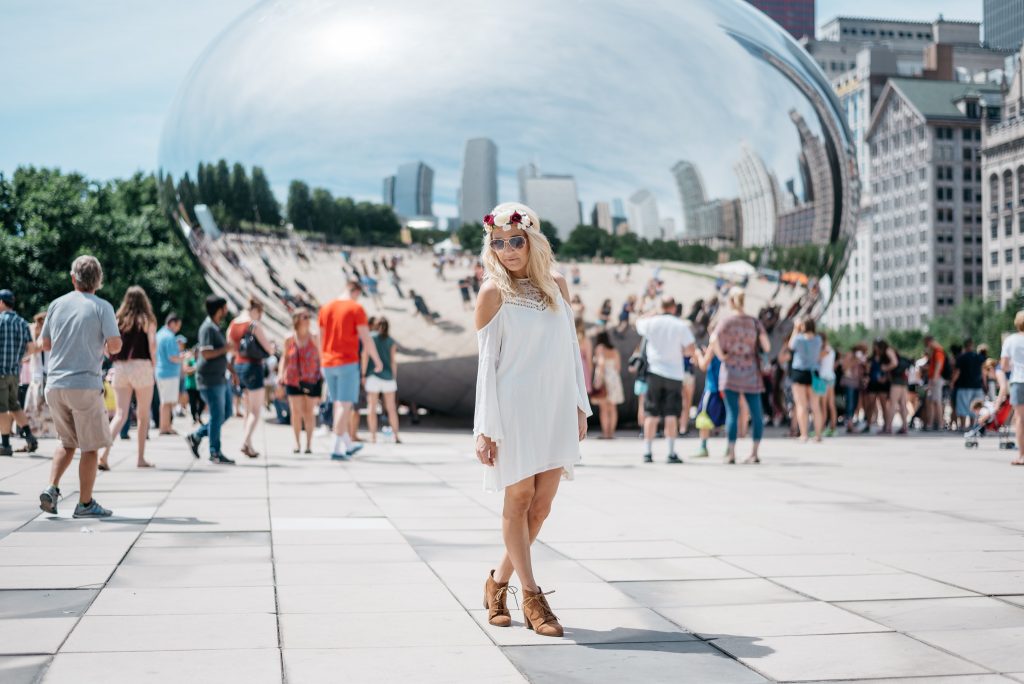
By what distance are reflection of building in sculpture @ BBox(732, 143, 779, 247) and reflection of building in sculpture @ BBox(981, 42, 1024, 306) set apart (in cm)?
10044

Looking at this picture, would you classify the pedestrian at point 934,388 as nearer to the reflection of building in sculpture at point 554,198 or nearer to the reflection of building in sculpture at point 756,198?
the reflection of building in sculpture at point 756,198

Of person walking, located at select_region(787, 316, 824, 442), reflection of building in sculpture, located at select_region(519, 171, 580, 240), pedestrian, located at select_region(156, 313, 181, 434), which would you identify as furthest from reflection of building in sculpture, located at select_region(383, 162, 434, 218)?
person walking, located at select_region(787, 316, 824, 442)

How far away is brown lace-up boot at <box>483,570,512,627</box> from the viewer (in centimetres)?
538

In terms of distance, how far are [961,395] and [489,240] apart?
55.1 feet

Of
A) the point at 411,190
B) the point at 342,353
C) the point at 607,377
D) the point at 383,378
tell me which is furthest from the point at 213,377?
the point at 607,377

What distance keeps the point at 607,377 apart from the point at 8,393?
7.68 meters

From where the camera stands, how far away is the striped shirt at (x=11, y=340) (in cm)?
1314

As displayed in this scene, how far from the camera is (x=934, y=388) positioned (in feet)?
73.7

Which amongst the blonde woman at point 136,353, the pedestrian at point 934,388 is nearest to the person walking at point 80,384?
the blonde woman at point 136,353

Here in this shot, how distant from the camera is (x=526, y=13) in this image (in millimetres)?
17969

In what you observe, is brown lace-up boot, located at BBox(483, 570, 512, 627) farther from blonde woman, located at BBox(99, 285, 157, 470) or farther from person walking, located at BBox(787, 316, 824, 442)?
person walking, located at BBox(787, 316, 824, 442)

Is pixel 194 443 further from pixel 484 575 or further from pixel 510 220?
pixel 510 220

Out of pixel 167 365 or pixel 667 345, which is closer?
pixel 667 345

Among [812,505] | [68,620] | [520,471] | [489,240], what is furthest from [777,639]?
[812,505]
